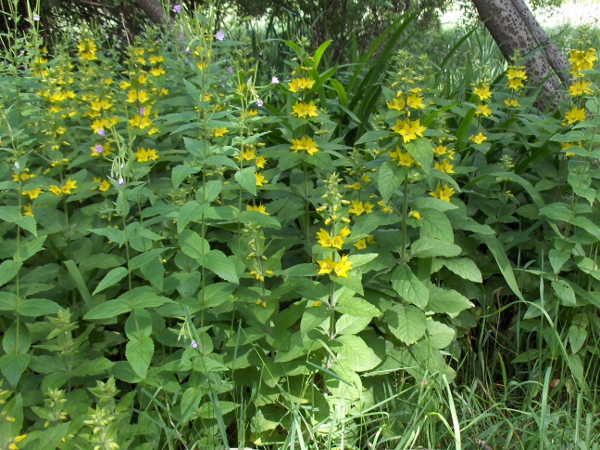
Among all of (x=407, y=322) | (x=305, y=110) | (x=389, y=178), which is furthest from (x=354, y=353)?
(x=305, y=110)

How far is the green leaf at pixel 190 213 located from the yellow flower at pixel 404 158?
2.07 feet

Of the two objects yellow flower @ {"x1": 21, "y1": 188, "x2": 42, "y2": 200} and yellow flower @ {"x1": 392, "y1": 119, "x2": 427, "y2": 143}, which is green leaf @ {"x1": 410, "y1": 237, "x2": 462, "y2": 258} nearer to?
yellow flower @ {"x1": 392, "y1": 119, "x2": 427, "y2": 143}

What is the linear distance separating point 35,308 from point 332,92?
2.15m

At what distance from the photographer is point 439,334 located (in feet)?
6.37

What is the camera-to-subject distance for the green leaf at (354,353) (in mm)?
1644

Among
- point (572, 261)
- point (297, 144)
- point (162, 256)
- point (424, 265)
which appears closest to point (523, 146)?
point (572, 261)

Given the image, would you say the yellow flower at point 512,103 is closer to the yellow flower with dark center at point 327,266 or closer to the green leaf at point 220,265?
the yellow flower with dark center at point 327,266

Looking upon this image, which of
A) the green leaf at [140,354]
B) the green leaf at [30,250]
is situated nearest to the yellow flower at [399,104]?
the green leaf at [140,354]

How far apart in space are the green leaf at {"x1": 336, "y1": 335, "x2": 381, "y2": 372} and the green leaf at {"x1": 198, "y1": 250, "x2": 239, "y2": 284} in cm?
41

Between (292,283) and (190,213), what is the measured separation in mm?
379

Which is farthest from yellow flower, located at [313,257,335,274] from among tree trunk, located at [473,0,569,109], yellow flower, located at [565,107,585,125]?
tree trunk, located at [473,0,569,109]

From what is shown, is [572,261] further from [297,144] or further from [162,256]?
[162,256]

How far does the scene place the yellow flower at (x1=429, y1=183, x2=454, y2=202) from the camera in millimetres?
2025

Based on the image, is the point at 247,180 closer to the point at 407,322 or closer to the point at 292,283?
the point at 292,283
